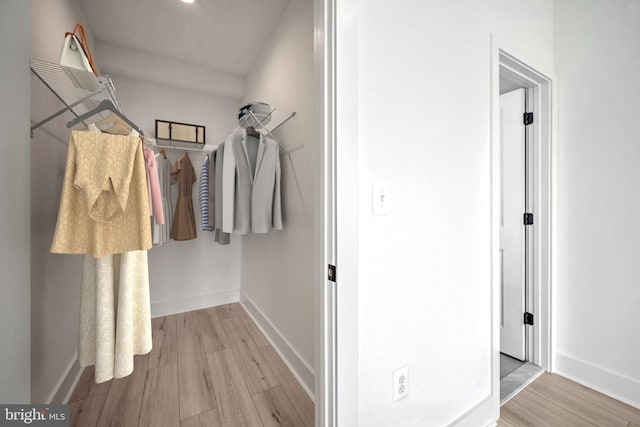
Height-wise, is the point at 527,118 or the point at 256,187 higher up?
the point at 527,118

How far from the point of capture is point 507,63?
1.57m

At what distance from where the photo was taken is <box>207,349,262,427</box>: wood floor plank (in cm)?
146

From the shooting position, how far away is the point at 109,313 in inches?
45.9

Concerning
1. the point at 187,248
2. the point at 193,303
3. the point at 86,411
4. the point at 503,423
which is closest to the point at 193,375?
the point at 86,411

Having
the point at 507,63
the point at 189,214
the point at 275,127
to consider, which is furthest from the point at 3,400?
the point at 507,63

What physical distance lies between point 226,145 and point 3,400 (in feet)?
5.17

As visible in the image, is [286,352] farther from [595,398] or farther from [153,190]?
[595,398]

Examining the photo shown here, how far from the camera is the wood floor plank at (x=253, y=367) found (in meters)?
1.72

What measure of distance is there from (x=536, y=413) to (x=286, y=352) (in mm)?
1533

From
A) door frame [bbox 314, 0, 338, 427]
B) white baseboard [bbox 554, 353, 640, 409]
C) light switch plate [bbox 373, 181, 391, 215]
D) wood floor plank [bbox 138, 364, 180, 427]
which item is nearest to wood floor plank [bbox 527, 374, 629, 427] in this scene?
white baseboard [bbox 554, 353, 640, 409]

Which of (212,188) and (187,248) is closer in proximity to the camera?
(212,188)

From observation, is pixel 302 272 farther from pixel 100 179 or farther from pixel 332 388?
pixel 100 179

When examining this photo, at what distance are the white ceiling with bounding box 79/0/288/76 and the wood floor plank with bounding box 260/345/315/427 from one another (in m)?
2.61

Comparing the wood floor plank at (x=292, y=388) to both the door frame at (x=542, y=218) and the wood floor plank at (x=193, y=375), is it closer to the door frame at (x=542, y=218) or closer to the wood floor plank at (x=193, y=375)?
the wood floor plank at (x=193, y=375)
